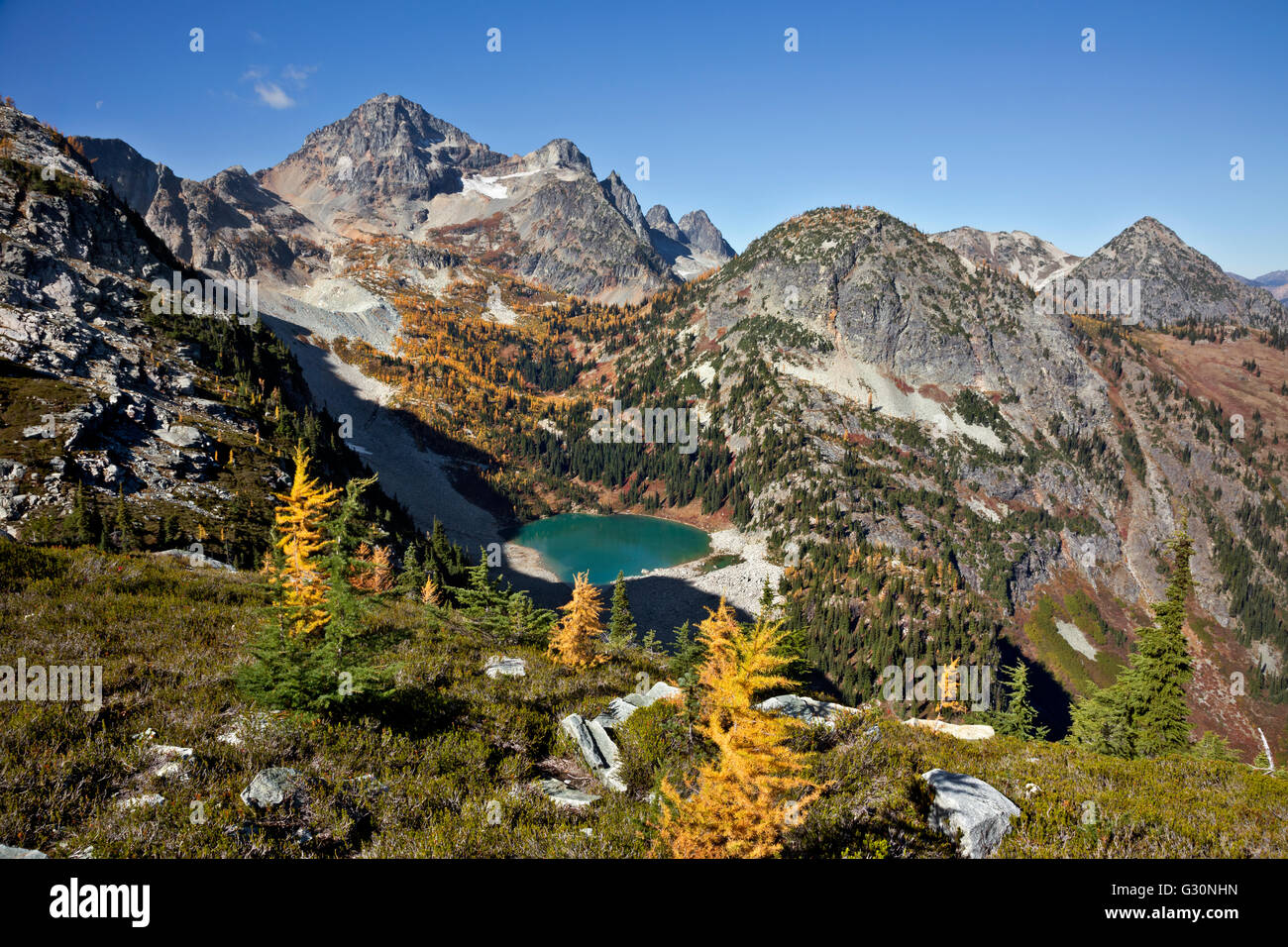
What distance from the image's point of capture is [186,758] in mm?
7207

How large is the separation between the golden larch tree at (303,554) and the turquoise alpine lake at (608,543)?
9518cm

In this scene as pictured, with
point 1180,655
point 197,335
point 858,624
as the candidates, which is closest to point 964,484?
point 858,624

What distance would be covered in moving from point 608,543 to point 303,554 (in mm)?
119918

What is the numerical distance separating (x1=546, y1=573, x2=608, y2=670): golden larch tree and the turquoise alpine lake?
79.3 metres

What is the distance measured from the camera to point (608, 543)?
5074 inches

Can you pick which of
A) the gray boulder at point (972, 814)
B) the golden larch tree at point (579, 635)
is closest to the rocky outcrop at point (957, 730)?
the gray boulder at point (972, 814)

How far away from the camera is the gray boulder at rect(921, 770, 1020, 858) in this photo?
25.8ft

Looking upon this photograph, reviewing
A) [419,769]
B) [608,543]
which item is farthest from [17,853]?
[608,543]

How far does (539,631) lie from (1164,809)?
1866cm

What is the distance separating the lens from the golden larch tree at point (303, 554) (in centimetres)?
981

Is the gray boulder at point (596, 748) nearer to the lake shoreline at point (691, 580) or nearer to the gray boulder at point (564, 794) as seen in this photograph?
the gray boulder at point (564, 794)

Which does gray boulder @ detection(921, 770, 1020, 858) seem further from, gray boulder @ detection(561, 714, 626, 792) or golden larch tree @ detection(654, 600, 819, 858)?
gray boulder @ detection(561, 714, 626, 792)

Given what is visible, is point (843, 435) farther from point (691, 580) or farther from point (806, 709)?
point (806, 709)
